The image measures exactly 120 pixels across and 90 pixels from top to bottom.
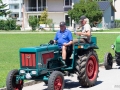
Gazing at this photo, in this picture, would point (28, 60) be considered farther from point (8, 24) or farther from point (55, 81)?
point (8, 24)

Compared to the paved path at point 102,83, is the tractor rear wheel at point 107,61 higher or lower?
higher

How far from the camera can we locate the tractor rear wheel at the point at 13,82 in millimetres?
11250

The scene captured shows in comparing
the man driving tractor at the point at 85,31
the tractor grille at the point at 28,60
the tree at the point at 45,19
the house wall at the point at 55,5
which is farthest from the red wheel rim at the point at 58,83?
the house wall at the point at 55,5

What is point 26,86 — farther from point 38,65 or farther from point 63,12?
point 63,12

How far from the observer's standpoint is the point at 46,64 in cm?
1168

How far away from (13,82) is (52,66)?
1276mm

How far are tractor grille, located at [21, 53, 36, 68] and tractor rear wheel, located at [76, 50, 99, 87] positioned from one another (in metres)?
1.64

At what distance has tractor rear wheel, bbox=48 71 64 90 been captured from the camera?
10905 millimetres

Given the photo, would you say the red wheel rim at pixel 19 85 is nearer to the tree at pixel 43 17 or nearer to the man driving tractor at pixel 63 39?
the man driving tractor at pixel 63 39

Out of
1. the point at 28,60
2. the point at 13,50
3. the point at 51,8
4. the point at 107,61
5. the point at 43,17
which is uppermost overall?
the point at 51,8

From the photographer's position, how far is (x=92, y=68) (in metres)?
13.2

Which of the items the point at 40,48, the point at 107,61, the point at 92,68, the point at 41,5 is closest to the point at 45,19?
the point at 41,5

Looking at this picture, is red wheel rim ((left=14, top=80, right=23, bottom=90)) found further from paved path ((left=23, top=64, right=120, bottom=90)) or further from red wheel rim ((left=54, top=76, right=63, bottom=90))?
red wheel rim ((left=54, top=76, right=63, bottom=90))

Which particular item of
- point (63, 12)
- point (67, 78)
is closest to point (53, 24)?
point (63, 12)
